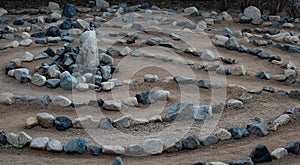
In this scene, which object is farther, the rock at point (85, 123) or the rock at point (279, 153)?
the rock at point (85, 123)

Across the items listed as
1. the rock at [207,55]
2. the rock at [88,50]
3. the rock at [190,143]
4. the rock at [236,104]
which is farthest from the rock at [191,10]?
the rock at [190,143]

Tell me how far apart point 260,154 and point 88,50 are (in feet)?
8.15

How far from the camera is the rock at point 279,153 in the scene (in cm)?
406

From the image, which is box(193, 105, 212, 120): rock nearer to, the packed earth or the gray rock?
the packed earth

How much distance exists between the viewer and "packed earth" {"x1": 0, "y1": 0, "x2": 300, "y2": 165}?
4215mm

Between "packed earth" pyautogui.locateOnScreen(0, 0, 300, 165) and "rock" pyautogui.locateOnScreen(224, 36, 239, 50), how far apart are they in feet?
0.08

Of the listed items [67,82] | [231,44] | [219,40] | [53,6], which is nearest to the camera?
[67,82]

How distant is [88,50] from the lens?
19.4 feet

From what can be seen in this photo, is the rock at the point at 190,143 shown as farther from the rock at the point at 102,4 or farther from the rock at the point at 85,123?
the rock at the point at 102,4

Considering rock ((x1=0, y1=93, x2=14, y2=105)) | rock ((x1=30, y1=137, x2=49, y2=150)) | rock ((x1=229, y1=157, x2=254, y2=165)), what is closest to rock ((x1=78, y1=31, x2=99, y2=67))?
rock ((x1=0, y1=93, x2=14, y2=105))

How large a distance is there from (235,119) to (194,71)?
142 centimetres

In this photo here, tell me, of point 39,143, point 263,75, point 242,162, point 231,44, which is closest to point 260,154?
point 242,162

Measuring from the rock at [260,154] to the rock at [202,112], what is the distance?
890 mm

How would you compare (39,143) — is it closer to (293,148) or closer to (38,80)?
(38,80)
